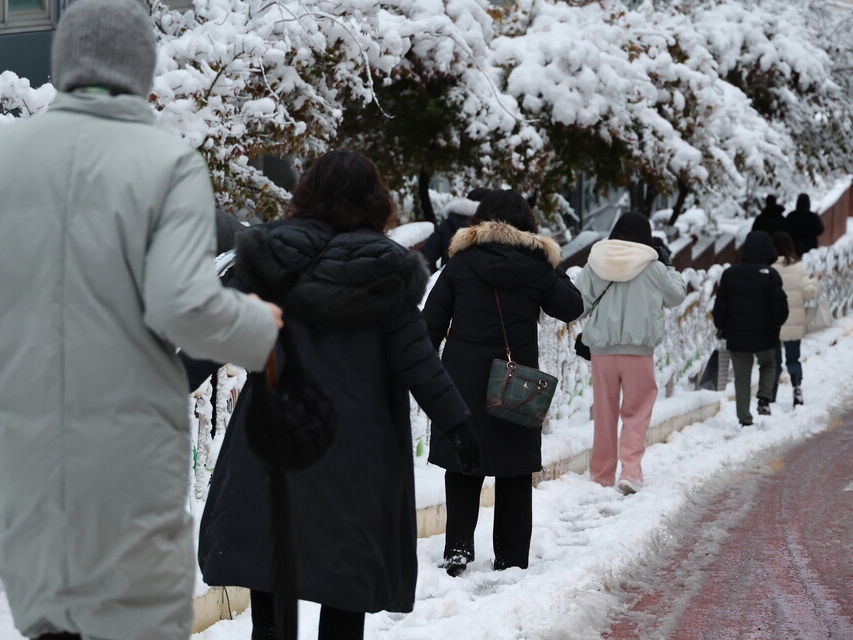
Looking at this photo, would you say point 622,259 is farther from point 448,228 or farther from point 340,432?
point 340,432

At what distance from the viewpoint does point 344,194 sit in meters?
4.26

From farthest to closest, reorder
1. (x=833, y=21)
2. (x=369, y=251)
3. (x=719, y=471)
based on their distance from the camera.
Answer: (x=833, y=21) → (x=719, y=471) → (x=369, y=251)

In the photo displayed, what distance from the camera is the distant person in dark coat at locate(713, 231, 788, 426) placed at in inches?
489

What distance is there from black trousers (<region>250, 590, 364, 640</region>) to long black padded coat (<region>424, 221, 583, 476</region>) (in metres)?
2.37

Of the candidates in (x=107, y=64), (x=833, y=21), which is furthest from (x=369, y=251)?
(x=833, y=21)

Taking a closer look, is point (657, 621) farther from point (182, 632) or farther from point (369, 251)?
point (182, 632)

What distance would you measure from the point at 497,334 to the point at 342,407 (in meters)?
2.61

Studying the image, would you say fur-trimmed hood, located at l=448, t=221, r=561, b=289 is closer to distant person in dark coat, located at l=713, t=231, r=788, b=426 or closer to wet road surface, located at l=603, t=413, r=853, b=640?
wet road surface, located at l=603, t=413, r=853, b=640

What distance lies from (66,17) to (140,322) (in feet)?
2.18

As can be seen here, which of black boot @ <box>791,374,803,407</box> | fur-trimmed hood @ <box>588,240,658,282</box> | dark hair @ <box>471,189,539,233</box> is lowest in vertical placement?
black boot @ <box>791,374,803,407</box>

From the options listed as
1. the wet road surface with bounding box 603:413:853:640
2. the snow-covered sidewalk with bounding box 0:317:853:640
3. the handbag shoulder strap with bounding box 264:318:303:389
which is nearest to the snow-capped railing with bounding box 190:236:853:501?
the snow-covered sidewalk with bounding box 0:317:853:640

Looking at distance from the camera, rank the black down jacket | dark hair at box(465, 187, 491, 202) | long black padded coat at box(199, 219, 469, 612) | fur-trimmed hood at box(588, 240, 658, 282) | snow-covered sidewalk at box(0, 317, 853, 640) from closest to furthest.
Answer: long black padded coat at box(199, 219, 469, 612) → snow-covered sidewalk at box(0, 317, 853, 640) → dark hair at box(465, 187, 491, 202) → fur-trimmed hood at box(588, 240, 658, 282) → the black down jacket

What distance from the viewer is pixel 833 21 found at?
23844mm

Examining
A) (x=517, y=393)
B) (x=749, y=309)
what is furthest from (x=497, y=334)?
(x=749, y=309)
